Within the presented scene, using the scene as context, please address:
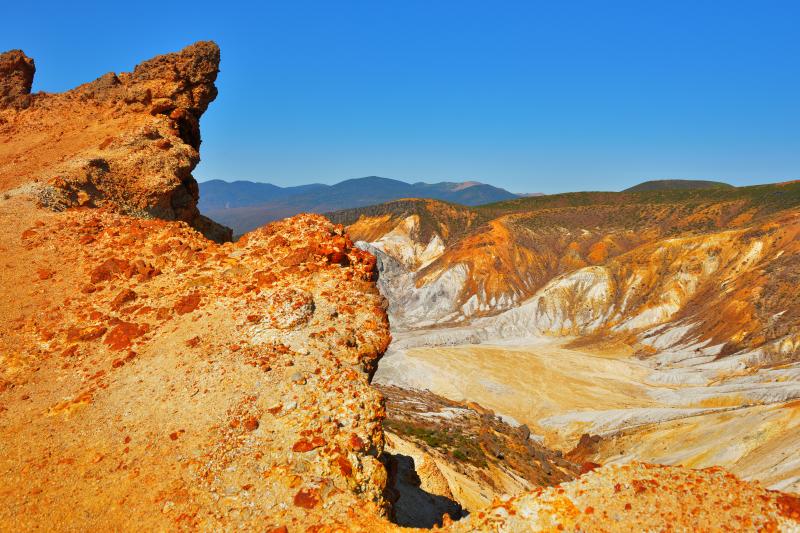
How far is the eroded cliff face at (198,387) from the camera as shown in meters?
7.73

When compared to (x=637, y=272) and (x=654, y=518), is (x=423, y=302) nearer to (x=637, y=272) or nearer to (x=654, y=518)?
(x=637, y=272)

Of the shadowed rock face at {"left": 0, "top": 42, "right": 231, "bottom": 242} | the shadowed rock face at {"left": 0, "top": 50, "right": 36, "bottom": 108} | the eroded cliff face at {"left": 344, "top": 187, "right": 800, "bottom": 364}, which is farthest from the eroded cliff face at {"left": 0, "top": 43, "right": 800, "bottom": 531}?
the eroded cliff face at {"left": 344, "top": 187, "right": 800, "bottom": 364}

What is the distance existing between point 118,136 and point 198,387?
13830 millimetres

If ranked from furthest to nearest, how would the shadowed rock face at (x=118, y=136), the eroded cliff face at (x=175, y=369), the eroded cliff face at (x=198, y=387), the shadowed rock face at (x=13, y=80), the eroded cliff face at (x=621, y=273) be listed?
the eroded cliff face at (x=621, y=273) < the shadowed rock face at (x=13, y=80) < the shadowed rock face at (x=118, y=136) < the eroded cliff face at (x=175, y=369) < the eroded cliff face at (x=198, y=387)

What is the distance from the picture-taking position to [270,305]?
11.7m

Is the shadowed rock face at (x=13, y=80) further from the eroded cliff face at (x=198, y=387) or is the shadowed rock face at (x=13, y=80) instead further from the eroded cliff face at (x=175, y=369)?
the eroded cliff face at (x=175, y=369)

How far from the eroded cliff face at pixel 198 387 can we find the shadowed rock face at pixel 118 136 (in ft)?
0.70

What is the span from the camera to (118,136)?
19281mm

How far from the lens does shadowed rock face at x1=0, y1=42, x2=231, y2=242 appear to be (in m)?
17.6

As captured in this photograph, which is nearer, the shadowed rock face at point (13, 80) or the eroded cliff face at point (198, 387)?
the eroded cliff face at point (198, 387)

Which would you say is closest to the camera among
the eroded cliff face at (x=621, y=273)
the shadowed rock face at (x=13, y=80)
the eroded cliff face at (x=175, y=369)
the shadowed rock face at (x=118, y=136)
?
the eroded cliff face at (x=175, y=369)

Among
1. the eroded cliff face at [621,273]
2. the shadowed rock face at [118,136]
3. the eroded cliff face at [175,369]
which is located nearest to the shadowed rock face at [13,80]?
the shadowed rock face at [118,136]

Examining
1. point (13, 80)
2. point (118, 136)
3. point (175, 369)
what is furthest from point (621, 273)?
point (175, 369)

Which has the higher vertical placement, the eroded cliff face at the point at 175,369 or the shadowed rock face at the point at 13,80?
the shadowed rock face at the point at 13,80
